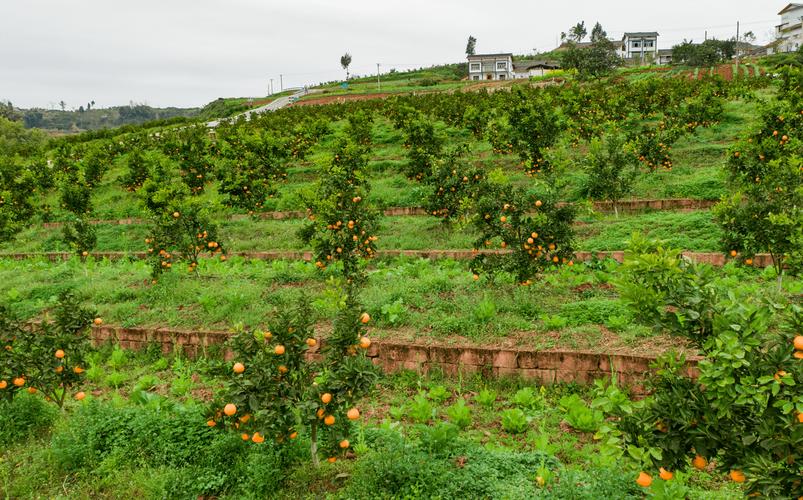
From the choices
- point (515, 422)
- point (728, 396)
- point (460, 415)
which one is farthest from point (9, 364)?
point (728, 396)

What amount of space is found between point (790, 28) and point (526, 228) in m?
86.8

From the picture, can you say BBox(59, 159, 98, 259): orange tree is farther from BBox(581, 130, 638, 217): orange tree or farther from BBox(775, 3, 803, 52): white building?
BBox(775, 3, 803, 52): white building

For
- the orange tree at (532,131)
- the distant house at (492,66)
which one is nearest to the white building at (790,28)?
the distant house at (492,66)

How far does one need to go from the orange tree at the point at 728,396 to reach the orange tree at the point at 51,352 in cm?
624

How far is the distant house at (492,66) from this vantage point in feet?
247

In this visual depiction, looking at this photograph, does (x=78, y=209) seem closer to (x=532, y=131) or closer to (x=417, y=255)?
(x=417, y=255)

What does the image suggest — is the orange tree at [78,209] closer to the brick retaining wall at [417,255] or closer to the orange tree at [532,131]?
the brick retaining wall at [417,255]

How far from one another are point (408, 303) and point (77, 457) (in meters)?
5.14

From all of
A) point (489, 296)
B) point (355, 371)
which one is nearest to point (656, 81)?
point (489, 296)

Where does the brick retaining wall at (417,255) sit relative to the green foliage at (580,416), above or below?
above

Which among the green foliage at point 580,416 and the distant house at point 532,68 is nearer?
the green foliage at point 580,416

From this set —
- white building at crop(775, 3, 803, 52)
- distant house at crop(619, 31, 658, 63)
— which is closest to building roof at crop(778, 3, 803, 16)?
white building at crop(775, 3, 803, 52)

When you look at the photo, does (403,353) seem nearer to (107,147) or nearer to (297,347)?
(297,347)

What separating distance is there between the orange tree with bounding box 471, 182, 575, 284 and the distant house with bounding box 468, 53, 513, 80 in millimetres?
71189
